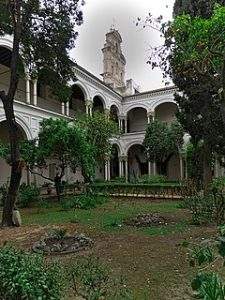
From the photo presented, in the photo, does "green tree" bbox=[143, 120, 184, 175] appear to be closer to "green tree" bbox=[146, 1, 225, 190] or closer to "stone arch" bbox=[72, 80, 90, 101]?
"stone arch" bbox=[72, 80, 90, 101]

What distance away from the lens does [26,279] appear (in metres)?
3.79

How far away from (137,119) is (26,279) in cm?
3802

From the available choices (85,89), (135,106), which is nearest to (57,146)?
(85,89)

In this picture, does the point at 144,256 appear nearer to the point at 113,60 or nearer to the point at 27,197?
the point at 27,197

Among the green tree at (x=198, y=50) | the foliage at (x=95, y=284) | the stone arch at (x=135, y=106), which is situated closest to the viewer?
the foliage at (x=95, y=284)

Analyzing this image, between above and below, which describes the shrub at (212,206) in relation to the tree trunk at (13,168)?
below

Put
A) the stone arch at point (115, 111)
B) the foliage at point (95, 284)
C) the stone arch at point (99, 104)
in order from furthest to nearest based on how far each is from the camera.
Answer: the stone arch at point (115, 111) < the stone arch at point (99, 104) < the foliage at point (95, 284)

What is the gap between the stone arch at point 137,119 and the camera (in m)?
40.8

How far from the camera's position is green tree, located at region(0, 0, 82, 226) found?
11227 millimetres

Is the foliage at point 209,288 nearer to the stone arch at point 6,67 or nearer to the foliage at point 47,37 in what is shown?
the foliage at point 47,37

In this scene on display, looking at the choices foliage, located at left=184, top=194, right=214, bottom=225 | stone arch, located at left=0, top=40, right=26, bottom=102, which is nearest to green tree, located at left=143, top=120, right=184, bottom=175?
stone arch, located at left=0, top=40, right=26, bottom=102

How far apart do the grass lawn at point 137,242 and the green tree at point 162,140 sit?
16371mm

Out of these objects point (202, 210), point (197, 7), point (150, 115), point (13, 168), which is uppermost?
point (150, 115)

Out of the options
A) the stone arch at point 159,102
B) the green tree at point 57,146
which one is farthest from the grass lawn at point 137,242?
the stone arch at point 159,102
